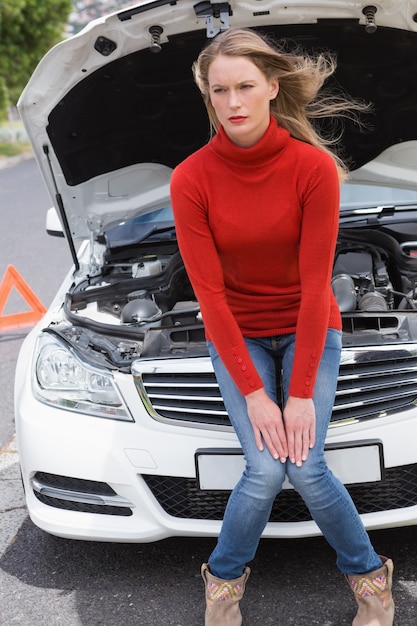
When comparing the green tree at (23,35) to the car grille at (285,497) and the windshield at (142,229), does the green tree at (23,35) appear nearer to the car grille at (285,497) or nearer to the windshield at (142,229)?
the windshield at (142,229)

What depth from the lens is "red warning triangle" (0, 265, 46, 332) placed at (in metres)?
6.87

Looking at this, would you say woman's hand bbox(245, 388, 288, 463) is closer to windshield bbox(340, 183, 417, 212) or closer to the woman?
the woman

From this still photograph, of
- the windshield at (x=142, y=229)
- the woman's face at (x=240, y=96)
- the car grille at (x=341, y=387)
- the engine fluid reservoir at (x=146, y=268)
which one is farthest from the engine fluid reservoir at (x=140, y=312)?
the woman's face at (x=240, y=96)

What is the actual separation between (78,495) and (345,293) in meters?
1.41

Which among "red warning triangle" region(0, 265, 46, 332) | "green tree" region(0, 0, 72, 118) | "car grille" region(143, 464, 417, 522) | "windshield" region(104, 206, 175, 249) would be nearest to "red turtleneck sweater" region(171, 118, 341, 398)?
"car grille" region(143, 464, 417, 522)

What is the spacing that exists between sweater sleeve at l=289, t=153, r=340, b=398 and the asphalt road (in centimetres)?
77

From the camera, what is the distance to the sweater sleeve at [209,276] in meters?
2.78

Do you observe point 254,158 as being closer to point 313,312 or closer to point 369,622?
point 313,312

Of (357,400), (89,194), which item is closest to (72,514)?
(357,400)

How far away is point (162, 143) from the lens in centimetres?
443

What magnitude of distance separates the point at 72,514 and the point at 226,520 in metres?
0.73

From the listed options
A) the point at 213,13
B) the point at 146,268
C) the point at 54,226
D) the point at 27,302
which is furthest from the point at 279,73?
the point at 27,302

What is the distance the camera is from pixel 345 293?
382cm

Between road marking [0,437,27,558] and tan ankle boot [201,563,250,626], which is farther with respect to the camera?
road marking [0,437,27,558]
